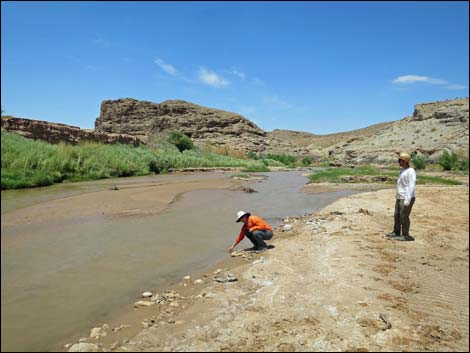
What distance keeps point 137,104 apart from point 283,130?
80078 millimetres

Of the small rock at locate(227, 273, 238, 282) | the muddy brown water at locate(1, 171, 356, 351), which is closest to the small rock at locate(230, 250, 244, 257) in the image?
the muddy brown water at locate(1, 171, 356, 351)

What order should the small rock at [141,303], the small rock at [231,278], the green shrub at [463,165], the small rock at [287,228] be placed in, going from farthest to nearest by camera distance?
the green shrub at [463,165]
the small rock at [287,228]
the small rock at [231,278]
the small rock at [141,303]

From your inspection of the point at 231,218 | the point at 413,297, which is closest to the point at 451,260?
the point at 413,297

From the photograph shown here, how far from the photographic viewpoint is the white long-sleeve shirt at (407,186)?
294 inches

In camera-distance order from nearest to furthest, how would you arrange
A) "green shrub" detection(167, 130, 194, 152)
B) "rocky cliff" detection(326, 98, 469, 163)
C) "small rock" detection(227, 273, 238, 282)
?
1. "small rock" detection(227, 273, 238, 282)
2. "rocky cliff" detection(326, 98, 469, 163)
3. "green shrub" detection(167, 130, 194, 152)

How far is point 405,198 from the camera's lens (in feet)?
24.8

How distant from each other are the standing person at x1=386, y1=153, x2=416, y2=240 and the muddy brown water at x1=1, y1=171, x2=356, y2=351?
11.3 feet

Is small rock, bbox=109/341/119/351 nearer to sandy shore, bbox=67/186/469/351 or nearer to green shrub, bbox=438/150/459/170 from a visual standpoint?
sandy shore, bbox=67/186/469/351

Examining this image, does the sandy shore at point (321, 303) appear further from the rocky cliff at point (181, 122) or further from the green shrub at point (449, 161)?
the rocky cliff at point (181, 122)

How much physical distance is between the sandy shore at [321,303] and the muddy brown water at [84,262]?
415 millimetres

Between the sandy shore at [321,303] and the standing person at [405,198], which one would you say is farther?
the standing person at [405,198]

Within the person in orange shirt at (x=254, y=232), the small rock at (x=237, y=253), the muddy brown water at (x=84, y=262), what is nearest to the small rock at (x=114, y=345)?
the muddy brown water at (x=84, y=262)

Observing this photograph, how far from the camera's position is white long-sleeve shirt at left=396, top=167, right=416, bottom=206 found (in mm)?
7465

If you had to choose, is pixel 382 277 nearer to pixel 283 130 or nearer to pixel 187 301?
pixel 187 301
